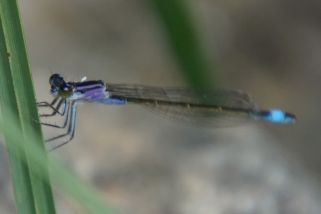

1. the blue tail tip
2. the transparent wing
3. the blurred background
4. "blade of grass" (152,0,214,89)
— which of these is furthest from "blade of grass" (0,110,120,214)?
the blurred background

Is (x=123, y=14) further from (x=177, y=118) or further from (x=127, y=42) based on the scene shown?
(x=177, y=118)

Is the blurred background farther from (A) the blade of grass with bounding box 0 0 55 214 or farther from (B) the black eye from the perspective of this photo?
(A) the blade of grass with bounding box 0 0 55 214

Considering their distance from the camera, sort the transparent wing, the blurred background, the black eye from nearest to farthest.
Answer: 1. the black eye
2. the transparent wing
3. the blurred background

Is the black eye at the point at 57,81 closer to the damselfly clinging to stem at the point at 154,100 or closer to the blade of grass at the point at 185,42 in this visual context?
the damselfly clinging to stem at the point at 154,100

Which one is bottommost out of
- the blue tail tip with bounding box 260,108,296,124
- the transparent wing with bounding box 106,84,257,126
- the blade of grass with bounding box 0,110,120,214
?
the blade of grass with bounding box 0,110,120,214

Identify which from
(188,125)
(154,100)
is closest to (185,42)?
(154,100)

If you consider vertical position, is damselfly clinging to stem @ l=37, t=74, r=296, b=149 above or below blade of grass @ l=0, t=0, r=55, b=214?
above

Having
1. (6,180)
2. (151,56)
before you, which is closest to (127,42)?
(151,56)
